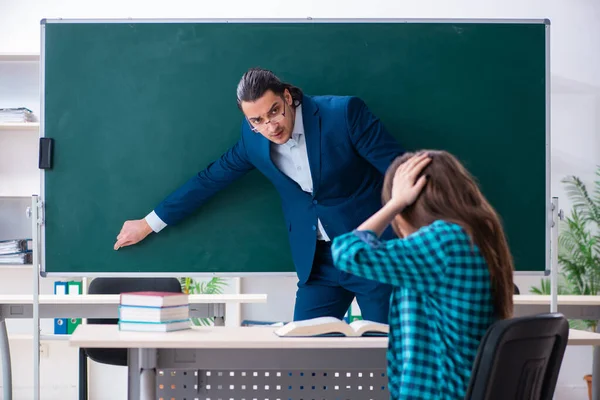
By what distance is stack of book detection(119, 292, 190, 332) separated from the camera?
2.32 m

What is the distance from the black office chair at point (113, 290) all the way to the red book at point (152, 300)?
5.62 feet

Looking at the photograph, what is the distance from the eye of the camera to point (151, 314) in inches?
91.8

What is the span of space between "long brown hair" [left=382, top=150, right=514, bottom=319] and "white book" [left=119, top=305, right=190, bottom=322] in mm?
894

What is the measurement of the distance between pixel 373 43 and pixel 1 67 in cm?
323

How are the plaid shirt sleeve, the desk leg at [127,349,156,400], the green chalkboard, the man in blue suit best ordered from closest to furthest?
the plaid shirt sleeve → the desk leg at [127,349,156,400] → the man in blue suit → the green chalkboard

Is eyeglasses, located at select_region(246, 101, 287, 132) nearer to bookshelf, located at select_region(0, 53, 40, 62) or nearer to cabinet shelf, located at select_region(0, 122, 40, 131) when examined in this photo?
cabinet shelf, located at select_region(0, 122, 40, 131)

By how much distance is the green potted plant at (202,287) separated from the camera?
506 cm

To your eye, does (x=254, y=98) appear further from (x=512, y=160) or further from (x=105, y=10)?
(x=105, y=10)

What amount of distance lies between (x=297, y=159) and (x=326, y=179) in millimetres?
138

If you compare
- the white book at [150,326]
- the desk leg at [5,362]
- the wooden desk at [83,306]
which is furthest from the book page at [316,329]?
the desk leg at [5,362]

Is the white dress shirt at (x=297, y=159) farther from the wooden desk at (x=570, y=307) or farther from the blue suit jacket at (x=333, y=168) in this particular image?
the wooden desk at (x=570, y=307)

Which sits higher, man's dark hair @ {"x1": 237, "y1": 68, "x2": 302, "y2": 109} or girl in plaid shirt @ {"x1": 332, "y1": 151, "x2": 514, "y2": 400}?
man's dark hair @ {"x1": 237, "y1": 68, "x2": 302, "y2": 109}

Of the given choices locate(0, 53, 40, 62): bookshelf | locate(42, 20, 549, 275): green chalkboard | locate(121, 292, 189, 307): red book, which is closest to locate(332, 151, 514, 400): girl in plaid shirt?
locate(121, 292, 189, 307): red book

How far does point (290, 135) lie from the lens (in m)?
2.85
